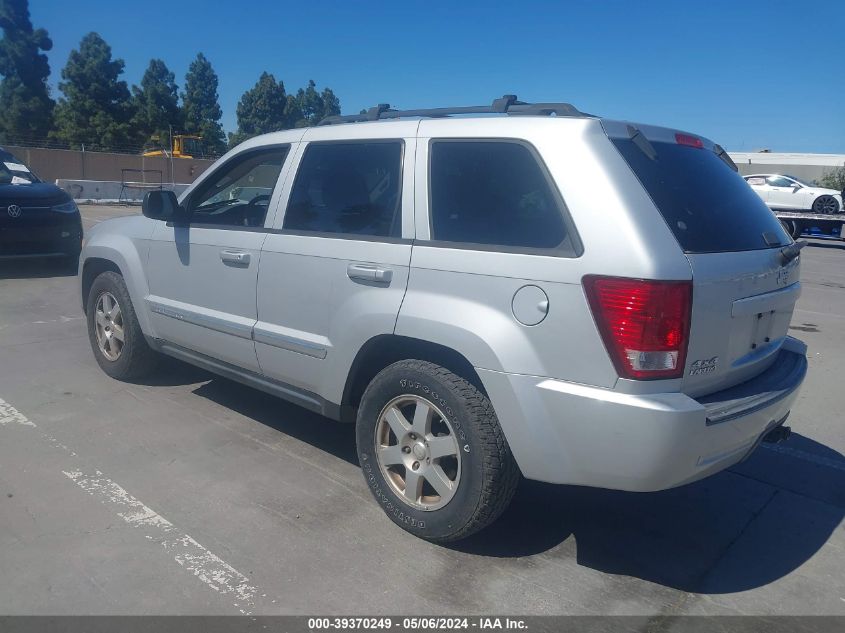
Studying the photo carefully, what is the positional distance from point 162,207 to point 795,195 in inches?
985

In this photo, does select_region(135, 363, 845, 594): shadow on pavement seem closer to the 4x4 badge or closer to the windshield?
the 4x4 badge

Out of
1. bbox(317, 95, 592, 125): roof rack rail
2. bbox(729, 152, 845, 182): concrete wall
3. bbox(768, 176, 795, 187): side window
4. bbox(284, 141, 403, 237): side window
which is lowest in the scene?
bbox(284, 141, 403, 237): side window

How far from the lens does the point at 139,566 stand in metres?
3.11

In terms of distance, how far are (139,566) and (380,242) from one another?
5.94 feet

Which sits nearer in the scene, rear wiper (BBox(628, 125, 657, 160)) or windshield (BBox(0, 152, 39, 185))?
rear wiper (BBox(628, 125, 657, 160))

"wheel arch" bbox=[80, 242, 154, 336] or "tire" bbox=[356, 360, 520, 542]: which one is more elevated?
"wheel arch" bbox=[80, 242, 154, 336]

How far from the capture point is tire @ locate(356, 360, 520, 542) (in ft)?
10.1

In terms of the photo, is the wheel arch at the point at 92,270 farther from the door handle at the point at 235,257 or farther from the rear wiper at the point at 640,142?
the rear wiper at the point at 640,142

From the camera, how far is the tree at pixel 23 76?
164 ft

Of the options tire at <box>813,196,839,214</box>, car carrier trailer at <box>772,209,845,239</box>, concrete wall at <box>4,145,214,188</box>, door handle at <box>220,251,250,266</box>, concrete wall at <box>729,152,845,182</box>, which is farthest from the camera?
concrete wall at <box>729,152,845,182</box>

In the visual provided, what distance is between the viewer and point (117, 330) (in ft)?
17.7

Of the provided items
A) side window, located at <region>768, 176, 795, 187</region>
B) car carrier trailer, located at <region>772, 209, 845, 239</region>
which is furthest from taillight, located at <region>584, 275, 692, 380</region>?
side window, located at <region>768, 176, 795, 187</region>

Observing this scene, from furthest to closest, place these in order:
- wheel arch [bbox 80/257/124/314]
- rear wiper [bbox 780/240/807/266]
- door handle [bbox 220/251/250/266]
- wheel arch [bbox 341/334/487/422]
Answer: wheel arch [bbox 80/257/124/314]
door handle [bbox 220/251/250/266]
rear wiper [bbox 780/240/807/266]
wheel arch [bbox 341/334/487/422]

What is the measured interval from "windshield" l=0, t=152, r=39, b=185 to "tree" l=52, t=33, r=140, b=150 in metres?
42.6
